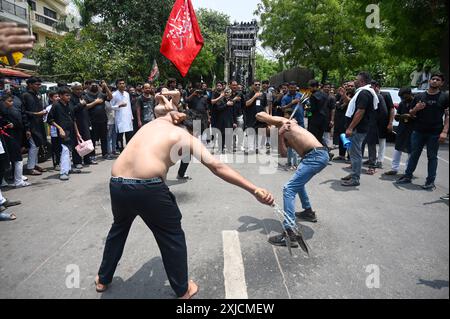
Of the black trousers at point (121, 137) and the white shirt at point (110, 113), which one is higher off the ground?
the white shirt at point (110, 113)

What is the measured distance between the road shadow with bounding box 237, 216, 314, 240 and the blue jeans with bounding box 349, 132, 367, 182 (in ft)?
7.30

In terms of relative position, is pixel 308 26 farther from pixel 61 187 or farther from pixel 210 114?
pixel 61 187

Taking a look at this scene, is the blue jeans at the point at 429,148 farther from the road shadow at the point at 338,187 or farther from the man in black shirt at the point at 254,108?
the man in black shirt at the point at 254,108

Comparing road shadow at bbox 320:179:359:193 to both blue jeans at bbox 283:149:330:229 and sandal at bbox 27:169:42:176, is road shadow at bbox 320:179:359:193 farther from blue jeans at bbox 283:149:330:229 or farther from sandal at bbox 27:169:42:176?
sandal at bbox 27:169:42:176

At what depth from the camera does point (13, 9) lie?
25.9 metres

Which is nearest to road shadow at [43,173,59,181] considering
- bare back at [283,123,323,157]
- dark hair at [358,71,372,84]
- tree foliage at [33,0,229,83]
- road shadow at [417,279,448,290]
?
bare back at [283,123,323,157]

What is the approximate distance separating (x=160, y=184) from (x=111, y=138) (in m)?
6.78

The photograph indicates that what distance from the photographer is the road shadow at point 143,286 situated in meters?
2.67

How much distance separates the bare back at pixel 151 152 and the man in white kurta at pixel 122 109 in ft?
20.4

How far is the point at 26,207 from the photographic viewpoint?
4.86 meters

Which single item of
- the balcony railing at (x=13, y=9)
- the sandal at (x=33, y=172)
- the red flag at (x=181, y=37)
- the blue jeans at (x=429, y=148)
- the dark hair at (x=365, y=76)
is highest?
the balcony railing at (x=13, y=9)

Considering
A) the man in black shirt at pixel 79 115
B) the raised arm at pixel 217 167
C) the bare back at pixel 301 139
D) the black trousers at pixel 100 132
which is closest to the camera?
the raised arm at pixel 217 167

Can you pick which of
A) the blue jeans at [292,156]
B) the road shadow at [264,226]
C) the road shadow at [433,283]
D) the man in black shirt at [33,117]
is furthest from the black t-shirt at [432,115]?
the man in black shirt at [33,117]

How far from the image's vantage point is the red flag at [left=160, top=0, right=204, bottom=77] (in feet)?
26.0
